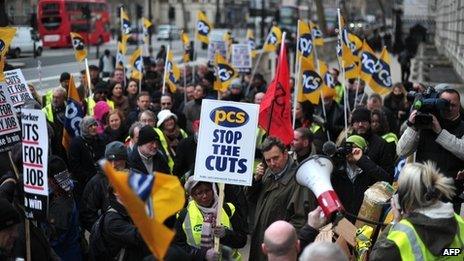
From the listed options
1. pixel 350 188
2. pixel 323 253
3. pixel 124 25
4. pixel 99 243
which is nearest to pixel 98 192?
pixel 99 243

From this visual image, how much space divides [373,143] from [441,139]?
172cm

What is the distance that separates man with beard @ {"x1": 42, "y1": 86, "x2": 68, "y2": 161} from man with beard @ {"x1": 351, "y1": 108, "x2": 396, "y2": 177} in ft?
11.0

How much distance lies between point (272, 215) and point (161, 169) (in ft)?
6.12

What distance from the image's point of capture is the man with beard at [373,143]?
22.5 feet

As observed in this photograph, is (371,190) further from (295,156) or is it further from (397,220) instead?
(295,156)

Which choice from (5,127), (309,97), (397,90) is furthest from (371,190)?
(397,90)

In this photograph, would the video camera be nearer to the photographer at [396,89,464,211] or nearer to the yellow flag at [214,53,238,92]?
the photographer at [396,89,464,211]

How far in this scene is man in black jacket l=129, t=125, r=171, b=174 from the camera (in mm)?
6531

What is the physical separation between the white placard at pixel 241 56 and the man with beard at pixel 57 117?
7275mm

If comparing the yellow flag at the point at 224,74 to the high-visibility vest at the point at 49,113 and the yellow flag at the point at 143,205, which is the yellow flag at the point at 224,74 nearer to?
the high-visibility vest at the point at 49,113

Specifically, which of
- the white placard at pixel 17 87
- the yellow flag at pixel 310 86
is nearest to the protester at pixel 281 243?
the white placard at pixel 17 87

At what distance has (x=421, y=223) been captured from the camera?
346 centimetres

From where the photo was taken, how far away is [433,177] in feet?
11.7

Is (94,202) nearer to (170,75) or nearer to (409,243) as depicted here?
(409,243)
